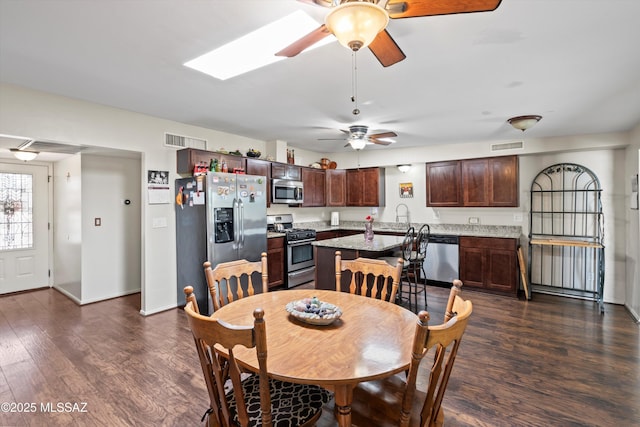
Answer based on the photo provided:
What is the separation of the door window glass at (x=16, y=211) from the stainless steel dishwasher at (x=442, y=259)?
6.69 metres

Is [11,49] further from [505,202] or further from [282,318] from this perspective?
[505,202]

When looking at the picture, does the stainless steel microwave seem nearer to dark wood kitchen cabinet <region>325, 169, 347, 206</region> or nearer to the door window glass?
dark wood kitchen cabinet <region>325, 169, 347, 206</region>

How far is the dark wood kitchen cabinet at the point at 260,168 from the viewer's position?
4807mm

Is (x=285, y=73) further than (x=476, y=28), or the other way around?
(x=285, y=73)

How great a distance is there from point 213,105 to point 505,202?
4639 millimetres

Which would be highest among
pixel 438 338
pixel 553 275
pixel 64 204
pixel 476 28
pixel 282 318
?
pixel 476 28

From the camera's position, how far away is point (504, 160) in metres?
5.06

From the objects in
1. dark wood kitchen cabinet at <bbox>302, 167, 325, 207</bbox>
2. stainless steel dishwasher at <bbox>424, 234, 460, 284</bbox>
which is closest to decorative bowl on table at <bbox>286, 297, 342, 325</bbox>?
stainless steel dishwasher at <bbox>424, 234, 460, 284</bbox>

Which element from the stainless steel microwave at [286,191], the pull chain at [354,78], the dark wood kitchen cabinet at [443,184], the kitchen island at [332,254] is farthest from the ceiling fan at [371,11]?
the dark wood kitchen cabinet at [443,184]

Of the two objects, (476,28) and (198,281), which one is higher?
(476,28)

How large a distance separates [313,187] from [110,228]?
3.49m

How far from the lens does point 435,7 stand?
131cm

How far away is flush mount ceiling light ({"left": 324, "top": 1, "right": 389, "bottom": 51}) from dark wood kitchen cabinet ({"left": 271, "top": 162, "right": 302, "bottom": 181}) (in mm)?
3948

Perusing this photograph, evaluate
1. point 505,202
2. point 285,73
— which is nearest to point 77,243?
point 285,73
